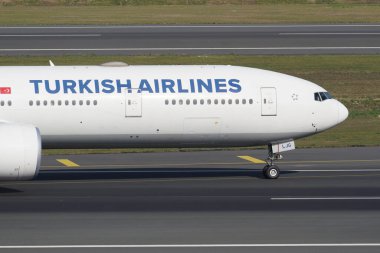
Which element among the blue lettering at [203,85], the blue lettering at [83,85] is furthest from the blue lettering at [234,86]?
the blue lettering at [83,85]

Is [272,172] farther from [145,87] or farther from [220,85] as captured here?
[145,87]

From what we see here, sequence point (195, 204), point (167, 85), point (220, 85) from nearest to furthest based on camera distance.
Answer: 1. point (195, 204)
2. point (167, 85)
3. point (220, 85)

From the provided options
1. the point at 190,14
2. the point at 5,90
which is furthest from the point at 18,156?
the point at 190,14

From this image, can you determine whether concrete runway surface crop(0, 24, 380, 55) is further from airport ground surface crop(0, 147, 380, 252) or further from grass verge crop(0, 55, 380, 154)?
airport ground surface crop(0, 147, 380, 252)

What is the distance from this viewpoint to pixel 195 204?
3528cm

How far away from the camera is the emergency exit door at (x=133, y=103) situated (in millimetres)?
39031

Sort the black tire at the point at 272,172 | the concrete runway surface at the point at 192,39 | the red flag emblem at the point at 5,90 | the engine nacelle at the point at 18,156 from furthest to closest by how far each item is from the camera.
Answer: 1. the concrete runway surface at the point at 192,39
2. the black tire at the point at 272,172
3. the red flag emblem at the point at 5,90
4. the engine nacelle at the point at 18,156

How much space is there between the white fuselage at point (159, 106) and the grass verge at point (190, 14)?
46.6 m

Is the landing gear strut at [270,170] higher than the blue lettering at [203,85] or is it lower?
lower

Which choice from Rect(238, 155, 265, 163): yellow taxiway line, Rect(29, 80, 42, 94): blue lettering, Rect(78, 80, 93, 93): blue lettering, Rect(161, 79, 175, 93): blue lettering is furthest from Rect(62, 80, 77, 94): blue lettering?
Rect(238, 155, 265, 163): yellow taxiway line

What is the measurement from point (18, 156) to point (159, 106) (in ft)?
19.0

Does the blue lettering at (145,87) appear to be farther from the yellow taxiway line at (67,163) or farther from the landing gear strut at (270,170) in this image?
the yellow taxiway line at (67,163)

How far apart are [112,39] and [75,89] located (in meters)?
37.8

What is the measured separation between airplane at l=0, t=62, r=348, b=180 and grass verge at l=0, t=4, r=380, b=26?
4654 cm
